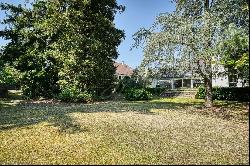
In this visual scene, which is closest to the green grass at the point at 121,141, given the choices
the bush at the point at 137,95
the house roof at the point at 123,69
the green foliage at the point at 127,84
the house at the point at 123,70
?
the bush at the point at 137,95

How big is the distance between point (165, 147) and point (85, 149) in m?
2.83

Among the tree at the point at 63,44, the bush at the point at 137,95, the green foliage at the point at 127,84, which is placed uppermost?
the tree at the point at 63,44

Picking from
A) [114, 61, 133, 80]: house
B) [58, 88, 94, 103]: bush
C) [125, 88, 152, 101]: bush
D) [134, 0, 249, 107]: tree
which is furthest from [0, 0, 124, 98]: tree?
[114, 61, 133, 80]: house

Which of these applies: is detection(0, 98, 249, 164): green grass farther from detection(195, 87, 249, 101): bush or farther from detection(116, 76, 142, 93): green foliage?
detection(116, 76, 142, 93): green foliage

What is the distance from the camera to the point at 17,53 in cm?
4191

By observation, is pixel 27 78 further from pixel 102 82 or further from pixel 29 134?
pixel 29 134

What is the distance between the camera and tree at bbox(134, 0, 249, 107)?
23391 millimetres

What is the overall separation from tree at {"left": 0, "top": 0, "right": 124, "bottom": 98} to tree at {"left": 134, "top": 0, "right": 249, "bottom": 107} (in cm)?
899

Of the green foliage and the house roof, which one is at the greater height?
the house roof

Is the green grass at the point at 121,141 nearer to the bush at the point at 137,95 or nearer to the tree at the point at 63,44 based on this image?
the tree at the point at 63,44

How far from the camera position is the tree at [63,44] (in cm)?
3528

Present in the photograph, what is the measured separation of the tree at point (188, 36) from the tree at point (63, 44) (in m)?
8.99

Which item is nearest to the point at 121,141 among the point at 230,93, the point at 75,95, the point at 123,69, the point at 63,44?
the point at 75,95

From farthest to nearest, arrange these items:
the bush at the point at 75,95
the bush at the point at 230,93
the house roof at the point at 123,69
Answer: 1. the house roof at the point at 123,69
2. the bush at the point at 230,93
3. the bush at the point at 75,95
